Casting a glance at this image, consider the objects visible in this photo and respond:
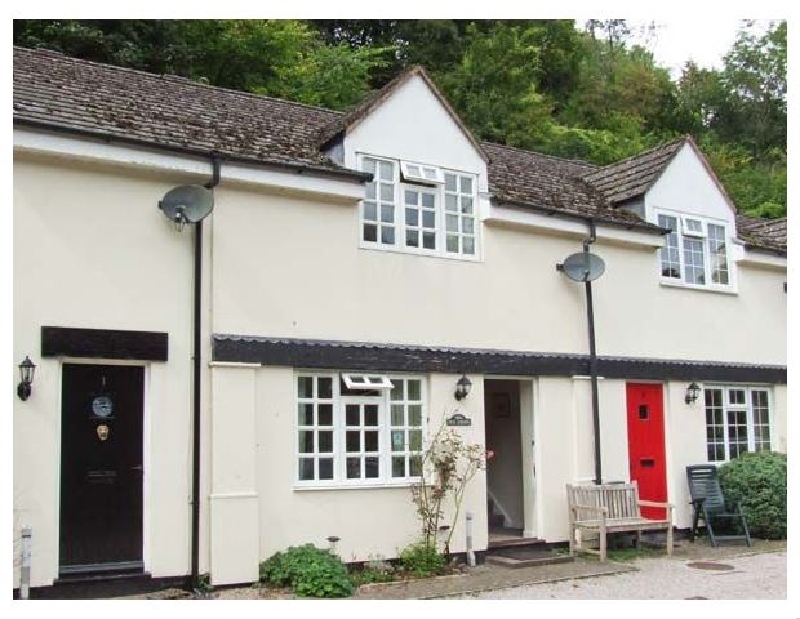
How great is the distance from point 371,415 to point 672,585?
14.3 feet

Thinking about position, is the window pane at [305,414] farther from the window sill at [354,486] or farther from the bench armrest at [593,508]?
Result: the bench armrest at [593,508]

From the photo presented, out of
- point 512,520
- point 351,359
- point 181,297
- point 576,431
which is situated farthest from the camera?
point 512,520

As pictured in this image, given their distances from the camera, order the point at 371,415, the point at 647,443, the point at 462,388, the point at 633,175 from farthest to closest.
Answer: the point at 633,175, the point at 647,443, the point at 462,388, the point at 371,415

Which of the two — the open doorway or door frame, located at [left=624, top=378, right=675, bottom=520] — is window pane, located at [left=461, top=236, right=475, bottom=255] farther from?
door frame, located at [left=624, top=378, right=675, bottom=520]

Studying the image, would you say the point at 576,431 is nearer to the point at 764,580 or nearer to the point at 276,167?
the point at 764,580

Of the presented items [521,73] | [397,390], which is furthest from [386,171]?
[521,73]

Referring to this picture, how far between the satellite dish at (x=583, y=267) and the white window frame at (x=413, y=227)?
5.41 ft

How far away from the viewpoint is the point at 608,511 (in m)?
13.5

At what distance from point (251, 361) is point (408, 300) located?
265 cm

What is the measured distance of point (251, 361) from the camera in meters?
11.0

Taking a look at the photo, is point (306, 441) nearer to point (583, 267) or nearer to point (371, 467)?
point (371, 467)

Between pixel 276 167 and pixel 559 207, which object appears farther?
pixel 559 207


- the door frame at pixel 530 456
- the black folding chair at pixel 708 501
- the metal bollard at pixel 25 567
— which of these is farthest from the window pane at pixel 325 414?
the black folding chair at pixel 708 501
